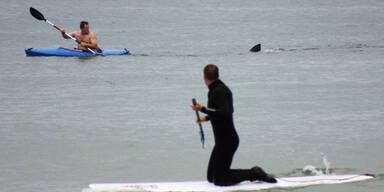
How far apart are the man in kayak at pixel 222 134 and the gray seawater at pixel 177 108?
39.3 inches

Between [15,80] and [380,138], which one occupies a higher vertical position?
[15,80]

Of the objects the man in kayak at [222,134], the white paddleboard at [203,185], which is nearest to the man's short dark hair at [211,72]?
the man in kayak at [222,134]

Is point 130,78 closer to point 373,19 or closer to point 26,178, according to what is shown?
point 26,178

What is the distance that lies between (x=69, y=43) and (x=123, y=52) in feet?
Result: 24.3

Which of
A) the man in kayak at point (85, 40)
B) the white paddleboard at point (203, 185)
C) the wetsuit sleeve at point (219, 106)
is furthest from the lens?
the man in kayak at point (85, 40)

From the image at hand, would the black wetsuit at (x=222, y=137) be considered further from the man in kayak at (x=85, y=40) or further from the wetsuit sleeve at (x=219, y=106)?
the man in kayak at (x=85, y=40)

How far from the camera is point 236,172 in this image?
883 cm

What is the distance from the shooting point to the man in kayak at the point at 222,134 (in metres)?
8.27

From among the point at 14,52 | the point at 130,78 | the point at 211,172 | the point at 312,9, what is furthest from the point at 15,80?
the point at 312,9

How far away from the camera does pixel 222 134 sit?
847 centimetres

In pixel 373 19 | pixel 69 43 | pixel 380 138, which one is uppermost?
pixel 373 19

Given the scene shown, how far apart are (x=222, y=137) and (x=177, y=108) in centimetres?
611

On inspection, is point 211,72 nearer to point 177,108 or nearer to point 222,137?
point 222,137

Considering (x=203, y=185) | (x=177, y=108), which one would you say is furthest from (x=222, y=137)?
(x=177, y=108)
